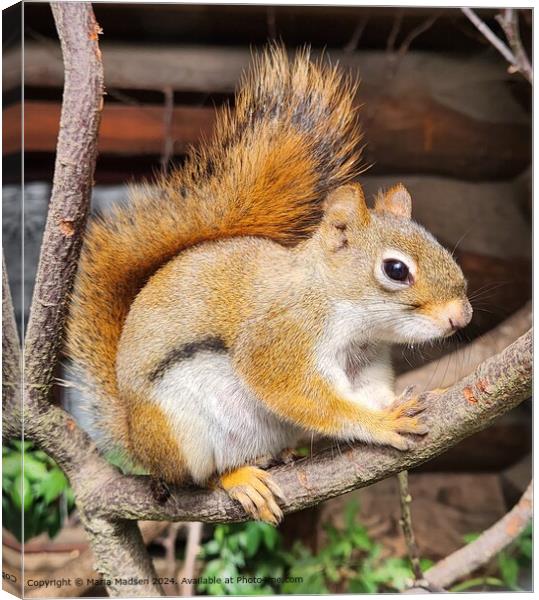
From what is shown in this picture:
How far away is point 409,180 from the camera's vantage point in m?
1.55

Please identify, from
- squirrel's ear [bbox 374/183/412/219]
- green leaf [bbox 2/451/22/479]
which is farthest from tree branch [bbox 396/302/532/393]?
green leaf [bbox 2/451/22/479]

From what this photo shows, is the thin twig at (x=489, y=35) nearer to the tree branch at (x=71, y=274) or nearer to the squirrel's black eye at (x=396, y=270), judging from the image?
the squirrel's black eye at (x=396, y=270)

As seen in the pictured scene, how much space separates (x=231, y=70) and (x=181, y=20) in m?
0.13

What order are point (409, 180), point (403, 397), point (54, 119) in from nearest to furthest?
point (403, 397)
point (54, 119)
point (409, 180)

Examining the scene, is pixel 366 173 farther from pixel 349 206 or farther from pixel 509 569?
pixel 509 569

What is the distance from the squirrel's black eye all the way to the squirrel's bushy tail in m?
0.21

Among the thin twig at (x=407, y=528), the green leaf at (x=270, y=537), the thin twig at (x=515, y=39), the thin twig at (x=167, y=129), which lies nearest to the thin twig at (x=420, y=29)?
the thin twig at (x=515, y=39)

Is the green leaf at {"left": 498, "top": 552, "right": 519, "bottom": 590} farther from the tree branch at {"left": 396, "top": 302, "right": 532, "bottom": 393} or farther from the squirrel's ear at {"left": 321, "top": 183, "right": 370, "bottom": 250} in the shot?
the squirrel's ear at {"left": 321, "top": 183, "right": 370, "bottom": 250}

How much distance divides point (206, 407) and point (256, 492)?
19cm

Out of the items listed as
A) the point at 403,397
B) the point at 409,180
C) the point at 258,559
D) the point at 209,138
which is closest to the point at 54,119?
the point at 209,138

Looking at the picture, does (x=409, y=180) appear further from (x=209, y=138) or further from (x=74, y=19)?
(x=74, y=19)

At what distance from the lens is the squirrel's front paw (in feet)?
4.08

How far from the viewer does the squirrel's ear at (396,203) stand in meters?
Answer: 1.38

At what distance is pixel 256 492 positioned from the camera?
4.59 feet
